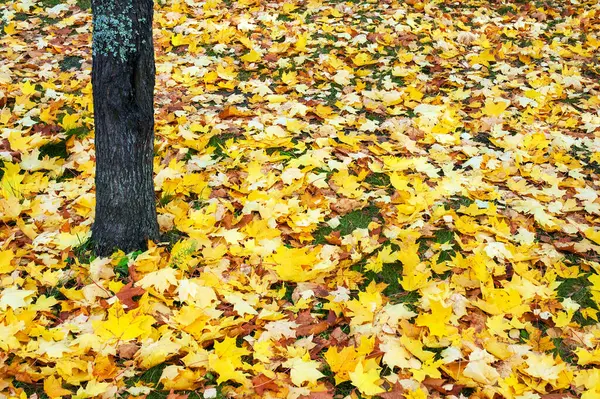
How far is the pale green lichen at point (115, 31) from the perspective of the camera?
9.02 ft

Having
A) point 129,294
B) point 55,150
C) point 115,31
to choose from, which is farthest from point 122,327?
point 55,150

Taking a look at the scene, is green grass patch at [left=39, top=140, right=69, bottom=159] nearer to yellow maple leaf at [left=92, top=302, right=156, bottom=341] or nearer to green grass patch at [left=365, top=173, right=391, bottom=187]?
yellow maple leaf at [left=92, top=302, right=156, bottom=341]

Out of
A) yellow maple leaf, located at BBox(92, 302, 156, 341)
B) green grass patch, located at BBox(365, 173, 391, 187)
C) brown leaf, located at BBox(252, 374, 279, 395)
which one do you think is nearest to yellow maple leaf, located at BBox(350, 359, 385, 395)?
brown leaf, located at BBox(252, 374, 279, 395)

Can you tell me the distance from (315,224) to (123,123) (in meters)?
1.33

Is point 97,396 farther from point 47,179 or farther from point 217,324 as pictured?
point 47,179

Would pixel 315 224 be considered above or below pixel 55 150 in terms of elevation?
below

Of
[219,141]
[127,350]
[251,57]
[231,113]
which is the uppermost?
[251,57]

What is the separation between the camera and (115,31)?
2742mm

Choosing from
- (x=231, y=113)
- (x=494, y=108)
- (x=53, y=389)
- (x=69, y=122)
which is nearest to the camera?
(x=53, y=389)

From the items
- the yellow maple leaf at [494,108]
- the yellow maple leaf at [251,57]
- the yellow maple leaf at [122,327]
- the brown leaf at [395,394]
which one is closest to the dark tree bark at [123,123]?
the yellow maple leaf at [122,327]

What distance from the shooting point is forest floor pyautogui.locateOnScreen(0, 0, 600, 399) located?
250cm

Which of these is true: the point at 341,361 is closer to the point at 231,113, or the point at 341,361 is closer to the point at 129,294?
the point at 129,294

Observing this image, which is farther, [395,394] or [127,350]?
[127,350]

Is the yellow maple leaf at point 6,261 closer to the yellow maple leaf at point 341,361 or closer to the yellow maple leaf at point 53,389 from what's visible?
the yellow maple leaf at point 53,389
